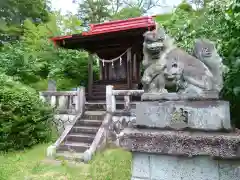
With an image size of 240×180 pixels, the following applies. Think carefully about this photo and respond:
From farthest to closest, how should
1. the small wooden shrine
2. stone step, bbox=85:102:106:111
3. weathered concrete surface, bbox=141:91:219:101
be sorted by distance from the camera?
the small wooden shrine → stone step, bbox=85:102:106:111 → weathered concrete surface, bbox=141:91:219:101

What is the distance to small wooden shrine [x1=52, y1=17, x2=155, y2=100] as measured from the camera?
30.1ft

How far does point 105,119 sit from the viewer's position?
7.69 m

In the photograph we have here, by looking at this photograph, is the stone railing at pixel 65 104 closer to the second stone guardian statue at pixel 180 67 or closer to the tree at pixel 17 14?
the second stone guardian statue at pixel 180 67

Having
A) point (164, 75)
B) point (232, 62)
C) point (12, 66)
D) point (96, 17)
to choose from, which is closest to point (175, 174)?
point (164, 75)

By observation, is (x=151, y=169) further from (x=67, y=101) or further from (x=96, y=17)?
(x=96, y=17)

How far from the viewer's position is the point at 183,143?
2.18m

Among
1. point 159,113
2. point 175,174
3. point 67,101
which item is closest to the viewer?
point 175,174

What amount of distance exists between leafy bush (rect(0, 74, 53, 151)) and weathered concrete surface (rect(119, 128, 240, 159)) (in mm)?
5941

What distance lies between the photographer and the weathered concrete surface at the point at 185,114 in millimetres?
2244

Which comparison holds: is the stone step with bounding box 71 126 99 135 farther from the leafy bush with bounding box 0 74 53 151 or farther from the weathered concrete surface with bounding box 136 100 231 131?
the weathered concrete surface with bounding box 136 100 231 131

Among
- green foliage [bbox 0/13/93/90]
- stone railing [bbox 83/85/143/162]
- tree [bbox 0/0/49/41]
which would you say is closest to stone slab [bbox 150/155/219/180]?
stone railing [bbox 83/85/143/162]

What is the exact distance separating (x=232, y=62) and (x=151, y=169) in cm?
189

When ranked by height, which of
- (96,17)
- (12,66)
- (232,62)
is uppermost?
(96,17)

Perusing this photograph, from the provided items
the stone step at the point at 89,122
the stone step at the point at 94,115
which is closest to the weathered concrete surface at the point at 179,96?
the stone step at the point at 89,122
